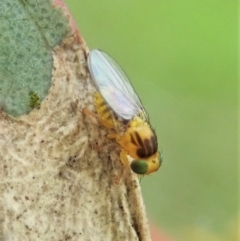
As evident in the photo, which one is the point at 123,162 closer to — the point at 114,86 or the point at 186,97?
the point at 114,86

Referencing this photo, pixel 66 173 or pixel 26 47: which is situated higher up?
pixel 26 47

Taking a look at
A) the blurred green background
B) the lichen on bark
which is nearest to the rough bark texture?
the lichen on bark

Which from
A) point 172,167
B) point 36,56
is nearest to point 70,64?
point 36,56

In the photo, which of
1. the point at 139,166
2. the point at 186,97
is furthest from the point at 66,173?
the point at 186,97

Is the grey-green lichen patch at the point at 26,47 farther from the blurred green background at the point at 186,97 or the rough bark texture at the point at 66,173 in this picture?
the blurred green background at the point at 186,97

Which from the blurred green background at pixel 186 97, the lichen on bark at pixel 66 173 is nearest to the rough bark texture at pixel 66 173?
the lichen on bark at pixel 66 173

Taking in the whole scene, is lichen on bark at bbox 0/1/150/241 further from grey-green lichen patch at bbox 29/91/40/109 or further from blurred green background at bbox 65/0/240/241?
blurred green background at bbox 65/0/240/241
